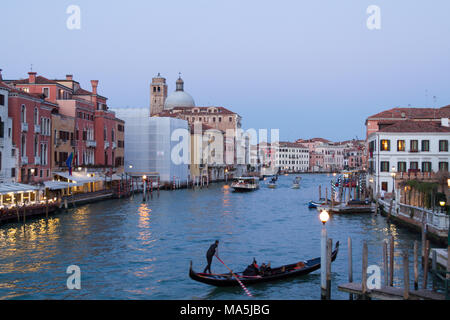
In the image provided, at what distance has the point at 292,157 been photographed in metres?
123

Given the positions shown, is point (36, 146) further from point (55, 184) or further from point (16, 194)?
point (16, 194)

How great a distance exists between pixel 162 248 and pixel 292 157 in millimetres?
105728

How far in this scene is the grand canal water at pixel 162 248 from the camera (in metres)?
13.1

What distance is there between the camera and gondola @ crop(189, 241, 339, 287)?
12663 mm

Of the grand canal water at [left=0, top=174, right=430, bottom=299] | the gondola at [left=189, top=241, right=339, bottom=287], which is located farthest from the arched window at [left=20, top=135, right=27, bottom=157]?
the gondola at [left=189, top=241, right=339, bottom=287]

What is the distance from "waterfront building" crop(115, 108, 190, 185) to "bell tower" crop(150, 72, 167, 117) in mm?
49924

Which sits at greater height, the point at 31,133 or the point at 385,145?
the point at 31,133

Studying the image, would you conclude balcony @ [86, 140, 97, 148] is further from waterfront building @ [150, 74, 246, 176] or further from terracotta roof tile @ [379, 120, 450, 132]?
waterfront building @ [150, 74, 246, 176]

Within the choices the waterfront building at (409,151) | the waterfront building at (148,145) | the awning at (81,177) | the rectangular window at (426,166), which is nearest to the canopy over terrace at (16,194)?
the awning at (81,177)

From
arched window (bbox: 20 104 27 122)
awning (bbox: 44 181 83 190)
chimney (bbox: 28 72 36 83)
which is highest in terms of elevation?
chimney (bbox: 28 72 36 83)

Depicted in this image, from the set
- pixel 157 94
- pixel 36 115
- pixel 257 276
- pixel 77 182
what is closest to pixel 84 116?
pixel 77 182

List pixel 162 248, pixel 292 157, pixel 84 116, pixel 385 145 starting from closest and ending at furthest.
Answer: pixel 162 248 → pixel 385 145 → pixel 84 116 → pixel 292 157

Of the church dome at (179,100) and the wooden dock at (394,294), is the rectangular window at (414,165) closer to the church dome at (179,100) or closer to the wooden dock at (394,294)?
the wooden dock at (394,294)

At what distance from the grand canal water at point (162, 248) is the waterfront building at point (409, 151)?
5225 millimetres
